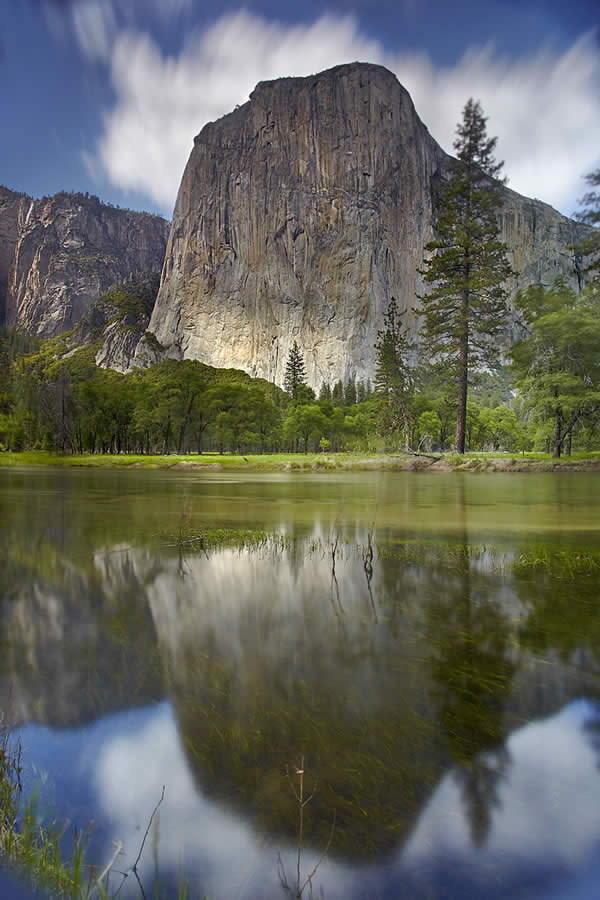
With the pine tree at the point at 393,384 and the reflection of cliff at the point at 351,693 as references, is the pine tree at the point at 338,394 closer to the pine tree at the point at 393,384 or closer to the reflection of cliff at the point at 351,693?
the pine tree at the point at 393,384

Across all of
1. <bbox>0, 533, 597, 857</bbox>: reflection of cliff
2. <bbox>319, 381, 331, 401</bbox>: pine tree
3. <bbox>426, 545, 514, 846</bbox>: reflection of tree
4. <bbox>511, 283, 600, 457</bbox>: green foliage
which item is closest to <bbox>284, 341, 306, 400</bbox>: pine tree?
<bbox>319, 381, 331, 401</bbox>: pine tree

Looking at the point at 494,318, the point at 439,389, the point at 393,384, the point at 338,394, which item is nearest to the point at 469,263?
the point at 494,318

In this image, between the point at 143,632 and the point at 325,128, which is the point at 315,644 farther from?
the point at 325,128

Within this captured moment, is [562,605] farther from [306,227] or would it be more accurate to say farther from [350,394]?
[306,227]

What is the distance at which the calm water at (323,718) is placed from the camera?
1.91 m

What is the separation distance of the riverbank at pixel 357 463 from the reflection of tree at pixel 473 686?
2811cm

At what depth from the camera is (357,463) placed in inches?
1496

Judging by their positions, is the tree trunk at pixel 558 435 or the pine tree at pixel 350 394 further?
the pine tree at pixel 350 394

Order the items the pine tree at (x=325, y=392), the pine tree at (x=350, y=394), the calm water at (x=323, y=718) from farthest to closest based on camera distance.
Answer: the pine tree at (x=325, y=392)
the pine tree at (x=350, y=394)
the calm water at (x=323, y=718)

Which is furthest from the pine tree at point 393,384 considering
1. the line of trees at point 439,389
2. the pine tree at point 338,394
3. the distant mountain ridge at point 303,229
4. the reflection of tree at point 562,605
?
the distant mountain ridge at point 303,229

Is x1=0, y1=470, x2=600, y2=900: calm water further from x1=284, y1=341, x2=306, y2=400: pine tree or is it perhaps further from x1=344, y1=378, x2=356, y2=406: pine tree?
x1=284, y1=341, x2=306, y2=400: pine tree

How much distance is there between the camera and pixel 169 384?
72.4 metres

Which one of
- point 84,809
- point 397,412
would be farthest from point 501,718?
point 397,412

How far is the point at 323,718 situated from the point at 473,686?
1100 millimetres
